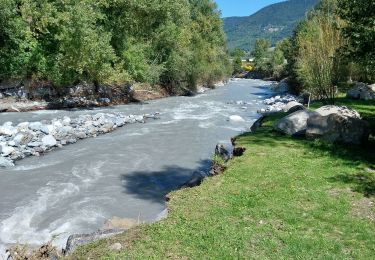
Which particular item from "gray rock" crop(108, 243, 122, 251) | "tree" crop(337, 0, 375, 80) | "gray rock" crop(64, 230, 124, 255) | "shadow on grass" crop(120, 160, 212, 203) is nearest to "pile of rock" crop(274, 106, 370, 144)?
"tree" crop(337, 0, 375, 80)

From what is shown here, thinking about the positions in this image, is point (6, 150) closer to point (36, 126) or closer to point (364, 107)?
point (36, 126)

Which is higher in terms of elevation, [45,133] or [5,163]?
[45,133]

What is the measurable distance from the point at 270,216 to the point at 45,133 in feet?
52.1

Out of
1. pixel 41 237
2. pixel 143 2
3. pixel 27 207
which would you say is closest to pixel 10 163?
pixel 27 207

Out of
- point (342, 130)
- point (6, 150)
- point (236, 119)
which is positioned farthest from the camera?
point (236, 119)

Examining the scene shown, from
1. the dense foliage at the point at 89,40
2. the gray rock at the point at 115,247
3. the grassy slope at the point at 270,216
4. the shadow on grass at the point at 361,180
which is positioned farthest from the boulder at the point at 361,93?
the gray rock at the point at 115,247

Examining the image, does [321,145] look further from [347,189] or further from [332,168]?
[347,189]

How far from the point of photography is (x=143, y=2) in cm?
3859

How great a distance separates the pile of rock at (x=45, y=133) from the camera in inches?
746

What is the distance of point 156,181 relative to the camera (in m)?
15.6

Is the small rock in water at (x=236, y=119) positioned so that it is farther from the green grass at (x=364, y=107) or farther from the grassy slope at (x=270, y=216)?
the grassy slope at (x=270, y=216)

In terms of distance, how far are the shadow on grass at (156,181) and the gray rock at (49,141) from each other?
20.3 feet

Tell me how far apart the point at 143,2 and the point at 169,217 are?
106ft

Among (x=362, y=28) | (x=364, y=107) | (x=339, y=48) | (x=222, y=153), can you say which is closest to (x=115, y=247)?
(x=222, y=153)
